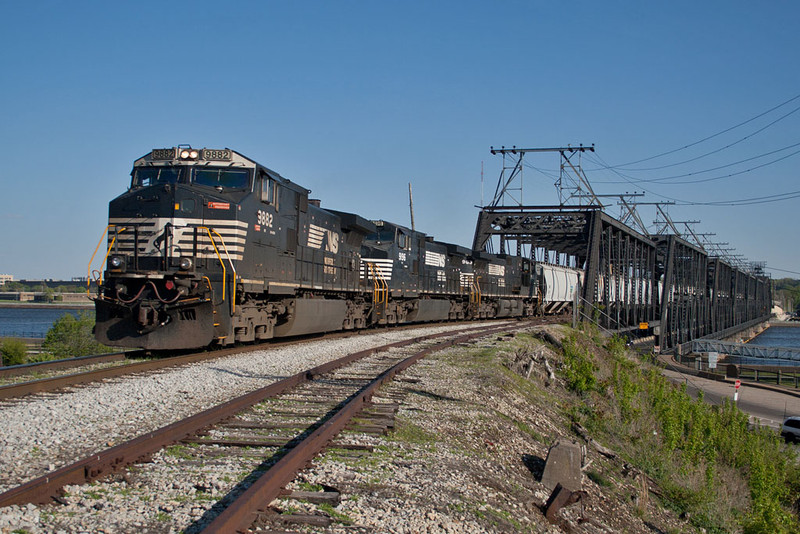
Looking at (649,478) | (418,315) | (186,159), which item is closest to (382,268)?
(418,315)

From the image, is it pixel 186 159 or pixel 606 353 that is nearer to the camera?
pixel 186 159

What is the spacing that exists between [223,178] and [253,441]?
8259 mm

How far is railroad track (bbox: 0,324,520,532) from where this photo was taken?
4.05 m

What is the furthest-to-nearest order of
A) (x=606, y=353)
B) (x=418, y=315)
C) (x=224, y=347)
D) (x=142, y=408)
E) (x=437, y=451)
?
(x=418, y=315) < (x=606, y=353) < (x=224, y=347) < (x=142, y=408) < (x=437, y=451)

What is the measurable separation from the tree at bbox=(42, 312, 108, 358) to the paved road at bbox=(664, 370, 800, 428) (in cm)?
3251

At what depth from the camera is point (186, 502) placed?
4.20 m

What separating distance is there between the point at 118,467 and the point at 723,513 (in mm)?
8728

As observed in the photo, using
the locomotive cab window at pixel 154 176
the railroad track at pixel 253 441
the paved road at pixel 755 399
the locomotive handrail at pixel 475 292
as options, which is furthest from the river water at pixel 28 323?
the railroad track at pixel 253 441

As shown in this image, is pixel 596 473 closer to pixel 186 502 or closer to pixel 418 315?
pixel 186 502

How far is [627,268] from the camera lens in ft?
152

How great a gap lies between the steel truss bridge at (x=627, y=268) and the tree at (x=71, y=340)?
2433 cm

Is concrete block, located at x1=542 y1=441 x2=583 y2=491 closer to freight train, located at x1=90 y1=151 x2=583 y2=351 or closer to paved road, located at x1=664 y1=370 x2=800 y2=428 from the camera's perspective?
freight train, located at x1=90 y1=151 x2=583 y2=351

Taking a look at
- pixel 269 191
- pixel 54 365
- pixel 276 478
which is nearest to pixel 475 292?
pixel 269 191

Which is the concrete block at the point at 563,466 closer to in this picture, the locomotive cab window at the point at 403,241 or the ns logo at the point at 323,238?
the ns logo at the point at 323,238
